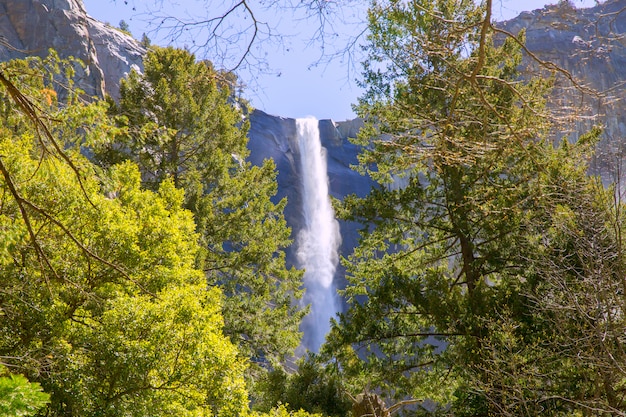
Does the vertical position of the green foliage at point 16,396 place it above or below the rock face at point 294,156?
below

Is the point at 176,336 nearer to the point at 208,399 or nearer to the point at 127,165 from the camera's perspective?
the point at 208,399

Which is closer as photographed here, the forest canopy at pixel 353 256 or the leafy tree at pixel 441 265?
the forest canopy at pixel 353 256

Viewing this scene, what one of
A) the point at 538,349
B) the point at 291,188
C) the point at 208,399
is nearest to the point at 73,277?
the point at 208,399

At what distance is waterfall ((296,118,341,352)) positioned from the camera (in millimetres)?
30281

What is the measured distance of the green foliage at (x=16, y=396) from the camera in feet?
6.47

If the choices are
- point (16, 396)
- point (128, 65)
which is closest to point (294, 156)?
point (128, 65)

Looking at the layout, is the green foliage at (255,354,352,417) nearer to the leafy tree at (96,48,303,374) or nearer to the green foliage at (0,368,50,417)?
the leafy tree at (96,48,303,374)

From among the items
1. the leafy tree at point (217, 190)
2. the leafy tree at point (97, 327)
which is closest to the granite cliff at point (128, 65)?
the leafy tree at point (217, 190)

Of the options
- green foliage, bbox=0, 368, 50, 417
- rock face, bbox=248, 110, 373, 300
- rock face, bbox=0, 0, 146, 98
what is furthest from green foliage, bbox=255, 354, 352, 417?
rock face, bbox=248, 110, 373, 300

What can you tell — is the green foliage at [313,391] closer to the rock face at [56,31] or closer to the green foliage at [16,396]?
the green foliage at [16,396]

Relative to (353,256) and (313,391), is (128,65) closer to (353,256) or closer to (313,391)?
(353,256)

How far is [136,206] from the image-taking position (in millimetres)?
7922

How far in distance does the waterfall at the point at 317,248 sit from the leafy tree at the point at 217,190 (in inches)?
642

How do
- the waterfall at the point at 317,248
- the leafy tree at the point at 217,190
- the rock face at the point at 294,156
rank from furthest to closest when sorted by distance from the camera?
the rock face at the point at 294,156 → the waterfall at the point at 317,248 → the leafy tree at the point at 217,190
